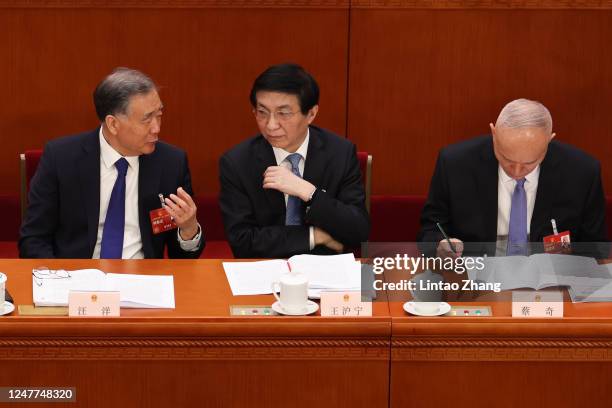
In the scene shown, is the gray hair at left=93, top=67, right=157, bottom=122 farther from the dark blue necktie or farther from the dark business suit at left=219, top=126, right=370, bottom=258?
the dark business suit at left=219, top=126, right=370, bottom=258

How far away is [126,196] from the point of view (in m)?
3.90

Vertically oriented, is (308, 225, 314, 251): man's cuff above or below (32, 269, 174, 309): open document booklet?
above

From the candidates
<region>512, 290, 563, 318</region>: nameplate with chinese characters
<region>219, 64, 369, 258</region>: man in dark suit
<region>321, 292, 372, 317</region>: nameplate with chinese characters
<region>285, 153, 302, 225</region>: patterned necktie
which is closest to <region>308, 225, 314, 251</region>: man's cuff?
<region>219, 64, 369, 258</region>: man in dark suit

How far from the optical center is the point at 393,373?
2943 mm

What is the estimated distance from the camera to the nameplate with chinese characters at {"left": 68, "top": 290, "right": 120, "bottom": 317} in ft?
9.61

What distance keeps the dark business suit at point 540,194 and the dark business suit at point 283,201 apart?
30 cm

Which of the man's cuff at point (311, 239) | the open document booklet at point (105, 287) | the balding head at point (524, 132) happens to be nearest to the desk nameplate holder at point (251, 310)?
the open document booklet at point (105, 287)

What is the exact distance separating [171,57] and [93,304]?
6.98ft

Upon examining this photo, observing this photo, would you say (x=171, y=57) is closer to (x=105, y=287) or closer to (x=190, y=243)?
(x=190, y=243)

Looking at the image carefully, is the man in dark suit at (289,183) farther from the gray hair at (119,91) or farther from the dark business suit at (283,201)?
the gray hair at (119,91)

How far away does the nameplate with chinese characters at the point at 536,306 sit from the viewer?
298 centimetres

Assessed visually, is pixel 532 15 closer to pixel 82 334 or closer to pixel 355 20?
pixel 355 20

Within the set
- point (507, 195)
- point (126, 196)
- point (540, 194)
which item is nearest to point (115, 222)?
point (126, 196)

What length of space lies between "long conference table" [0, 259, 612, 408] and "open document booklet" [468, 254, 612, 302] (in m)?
0.18
